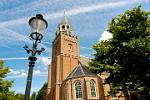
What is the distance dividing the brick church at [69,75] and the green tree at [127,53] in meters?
15.6

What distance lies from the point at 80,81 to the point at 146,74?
19456 millimetres

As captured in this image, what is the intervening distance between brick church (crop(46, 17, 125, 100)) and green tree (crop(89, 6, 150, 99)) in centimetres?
1560

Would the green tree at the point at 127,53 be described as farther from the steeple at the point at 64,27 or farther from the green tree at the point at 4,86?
the steeple at the point at 64,27

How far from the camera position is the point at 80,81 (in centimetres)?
3484

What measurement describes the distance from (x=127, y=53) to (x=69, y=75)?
22340 millimetres

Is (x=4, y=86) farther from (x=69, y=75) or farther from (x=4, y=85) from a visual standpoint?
(x=69, y=75)

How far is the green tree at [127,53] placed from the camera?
16.9 metres

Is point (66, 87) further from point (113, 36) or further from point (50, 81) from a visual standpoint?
point (113, 36)

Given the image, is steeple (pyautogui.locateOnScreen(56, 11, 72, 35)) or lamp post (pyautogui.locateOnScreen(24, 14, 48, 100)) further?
steeple (pyautogui.locateOnScreen(56, 11, 72, 35))

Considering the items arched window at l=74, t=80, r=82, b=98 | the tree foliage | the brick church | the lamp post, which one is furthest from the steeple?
the lamp post

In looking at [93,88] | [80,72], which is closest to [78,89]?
[93,88]

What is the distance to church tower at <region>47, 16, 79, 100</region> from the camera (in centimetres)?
3839

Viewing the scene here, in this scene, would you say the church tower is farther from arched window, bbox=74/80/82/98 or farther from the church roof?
arched window, bbox=74/80/82/98

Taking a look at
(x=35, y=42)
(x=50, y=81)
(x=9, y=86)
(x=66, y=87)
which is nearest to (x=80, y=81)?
(x=66, y=87)
